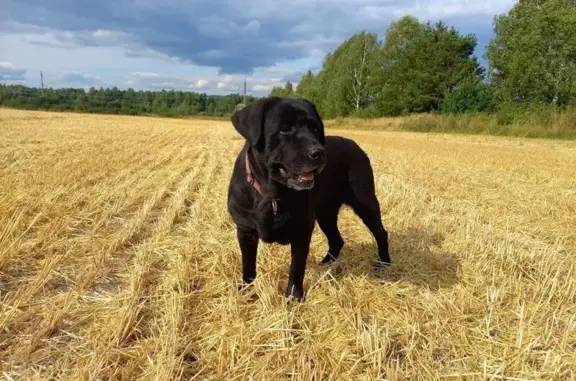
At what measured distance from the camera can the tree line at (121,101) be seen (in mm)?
64925

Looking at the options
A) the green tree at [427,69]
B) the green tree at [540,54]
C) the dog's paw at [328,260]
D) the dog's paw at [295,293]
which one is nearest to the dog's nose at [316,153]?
the dog's paw at [295,293]

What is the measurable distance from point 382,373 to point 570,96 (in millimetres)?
29671

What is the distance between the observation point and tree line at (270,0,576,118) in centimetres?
2662

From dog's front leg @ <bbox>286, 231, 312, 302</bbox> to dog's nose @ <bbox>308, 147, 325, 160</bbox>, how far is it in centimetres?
66

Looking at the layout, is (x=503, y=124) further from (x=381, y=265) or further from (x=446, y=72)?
(x=381, y=265)

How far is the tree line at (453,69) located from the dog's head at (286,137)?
27270 millimetres

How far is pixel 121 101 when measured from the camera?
81.4 meters

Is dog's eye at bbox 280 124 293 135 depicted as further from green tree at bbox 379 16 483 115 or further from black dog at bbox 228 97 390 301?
green tree at bbox 379 16 483 115

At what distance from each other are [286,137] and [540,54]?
29.3 m

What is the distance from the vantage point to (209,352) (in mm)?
2570

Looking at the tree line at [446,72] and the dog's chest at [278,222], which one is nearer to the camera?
the dog's chest at [278,222]

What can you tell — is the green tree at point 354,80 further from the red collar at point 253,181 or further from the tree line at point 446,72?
the red collar at point 253,181

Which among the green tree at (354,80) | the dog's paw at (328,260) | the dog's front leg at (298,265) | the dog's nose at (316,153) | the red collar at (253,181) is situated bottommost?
the dog's paw at (328,260)

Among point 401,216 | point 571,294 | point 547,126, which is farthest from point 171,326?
point 547,126
